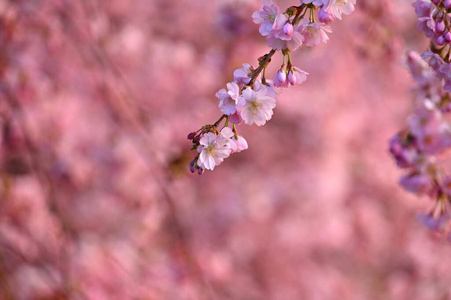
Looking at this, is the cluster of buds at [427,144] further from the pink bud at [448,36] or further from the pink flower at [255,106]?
the pink flower at [255,106]

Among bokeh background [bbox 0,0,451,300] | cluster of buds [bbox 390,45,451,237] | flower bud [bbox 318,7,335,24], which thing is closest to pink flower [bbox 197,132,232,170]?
flower bud [bbox 318,7,335,24]

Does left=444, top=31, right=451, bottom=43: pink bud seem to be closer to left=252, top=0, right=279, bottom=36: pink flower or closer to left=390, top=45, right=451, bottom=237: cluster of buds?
left=252, top=0, right=279, bottom=36: pink flower

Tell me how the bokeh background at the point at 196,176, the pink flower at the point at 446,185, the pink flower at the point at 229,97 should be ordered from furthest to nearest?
the bokeh background at the point at 196,176, the pink flower at the point at 446,185, the pink flower at the point at 229,97

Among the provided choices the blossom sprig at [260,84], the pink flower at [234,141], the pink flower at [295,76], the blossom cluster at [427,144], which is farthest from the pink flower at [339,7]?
the blossom cluster at [427,144]

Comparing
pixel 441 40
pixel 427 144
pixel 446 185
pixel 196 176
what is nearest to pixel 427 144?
pixel 427 144

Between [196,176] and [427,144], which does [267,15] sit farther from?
[196,176]

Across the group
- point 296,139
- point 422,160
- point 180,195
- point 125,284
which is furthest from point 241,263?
point 422,160

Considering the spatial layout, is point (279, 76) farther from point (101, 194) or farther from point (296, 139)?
point (296, 139)
